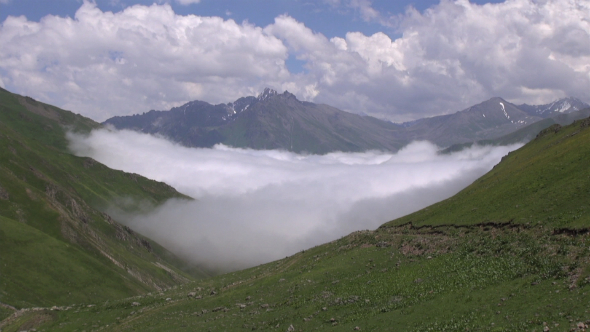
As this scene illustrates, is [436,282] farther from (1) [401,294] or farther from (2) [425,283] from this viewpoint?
(1) [401,294]

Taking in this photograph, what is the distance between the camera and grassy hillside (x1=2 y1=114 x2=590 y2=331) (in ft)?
101

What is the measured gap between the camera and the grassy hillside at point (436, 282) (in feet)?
101

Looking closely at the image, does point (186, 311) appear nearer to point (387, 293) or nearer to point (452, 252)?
point (387, 293)

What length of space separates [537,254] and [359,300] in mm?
16911

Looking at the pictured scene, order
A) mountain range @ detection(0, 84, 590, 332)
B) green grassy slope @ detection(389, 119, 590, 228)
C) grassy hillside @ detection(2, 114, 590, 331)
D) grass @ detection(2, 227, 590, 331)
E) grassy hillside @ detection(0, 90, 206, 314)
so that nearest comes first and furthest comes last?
1. grass @ detection(2, 227, 590, 331)
2. grassy hillside @ detection(2, 114, 590, 331)
3. mountain range @ detection(0, 84, 590, 332)
4. green grassy slope @ detection(389, 119, 590, 228)
5. grassy hillside @ detection(0, 90, 206, 314)

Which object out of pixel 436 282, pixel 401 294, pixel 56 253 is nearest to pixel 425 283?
pixel 436 282

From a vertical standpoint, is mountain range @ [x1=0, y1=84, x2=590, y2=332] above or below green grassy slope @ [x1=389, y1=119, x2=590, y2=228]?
below

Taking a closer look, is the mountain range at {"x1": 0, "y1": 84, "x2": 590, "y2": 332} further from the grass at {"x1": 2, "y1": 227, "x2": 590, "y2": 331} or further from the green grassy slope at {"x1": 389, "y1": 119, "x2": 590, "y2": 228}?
the green grassy slope at {"x1": 389, "y1": 119, "x2": 590, "y2": 228}

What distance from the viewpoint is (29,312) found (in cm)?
6700

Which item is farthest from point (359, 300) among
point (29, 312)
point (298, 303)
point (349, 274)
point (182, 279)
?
point (182, 279)

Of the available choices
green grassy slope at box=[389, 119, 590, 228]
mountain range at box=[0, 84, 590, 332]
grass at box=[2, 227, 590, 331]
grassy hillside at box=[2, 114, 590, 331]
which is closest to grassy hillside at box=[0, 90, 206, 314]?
mountain range at box=[0, 84, 590, 332]

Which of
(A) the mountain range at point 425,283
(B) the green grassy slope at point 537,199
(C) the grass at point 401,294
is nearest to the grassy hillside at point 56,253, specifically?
(A) the mountain range at point 425,283

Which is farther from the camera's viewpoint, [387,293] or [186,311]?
[186,311]

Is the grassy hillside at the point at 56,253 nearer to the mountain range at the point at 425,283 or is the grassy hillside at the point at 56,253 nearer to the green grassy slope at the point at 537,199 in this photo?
the mountain range at the point at 425,283
